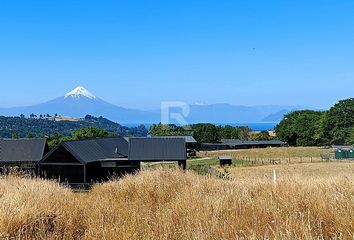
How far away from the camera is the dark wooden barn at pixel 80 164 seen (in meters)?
36.3

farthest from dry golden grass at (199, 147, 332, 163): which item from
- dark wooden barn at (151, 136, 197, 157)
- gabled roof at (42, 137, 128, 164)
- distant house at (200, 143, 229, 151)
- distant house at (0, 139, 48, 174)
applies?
distant house at (0, 139, 48, 174)

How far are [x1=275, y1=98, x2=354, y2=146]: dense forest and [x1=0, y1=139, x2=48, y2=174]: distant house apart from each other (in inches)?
1971

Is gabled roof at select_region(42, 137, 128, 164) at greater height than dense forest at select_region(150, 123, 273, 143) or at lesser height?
lesser

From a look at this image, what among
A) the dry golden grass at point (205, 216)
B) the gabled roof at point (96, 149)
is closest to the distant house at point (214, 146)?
the gabled roof at point (96, 149)

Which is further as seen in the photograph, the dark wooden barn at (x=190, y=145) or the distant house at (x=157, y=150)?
the dark wooden barn at (x=190, y=145)

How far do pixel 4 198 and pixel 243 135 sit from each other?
11464cm

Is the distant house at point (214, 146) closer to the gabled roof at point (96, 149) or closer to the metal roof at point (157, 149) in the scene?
the gabled roof at point (96, 149)

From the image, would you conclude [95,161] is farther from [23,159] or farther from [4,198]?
[4,198]

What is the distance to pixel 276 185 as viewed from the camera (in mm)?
8430

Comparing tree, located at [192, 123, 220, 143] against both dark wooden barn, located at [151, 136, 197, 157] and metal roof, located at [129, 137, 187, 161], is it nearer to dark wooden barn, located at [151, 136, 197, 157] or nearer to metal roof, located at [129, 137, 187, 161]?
dark wooden barn, located at [151, 136, 197, 157]

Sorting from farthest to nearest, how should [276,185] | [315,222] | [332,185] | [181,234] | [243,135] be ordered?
[243,135], [276,185], [332,185], [315,222], [181,234]

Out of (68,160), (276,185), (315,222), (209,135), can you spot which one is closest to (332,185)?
(276,185)

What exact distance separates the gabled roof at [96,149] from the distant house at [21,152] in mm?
5698

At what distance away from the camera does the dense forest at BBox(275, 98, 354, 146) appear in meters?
77.1
